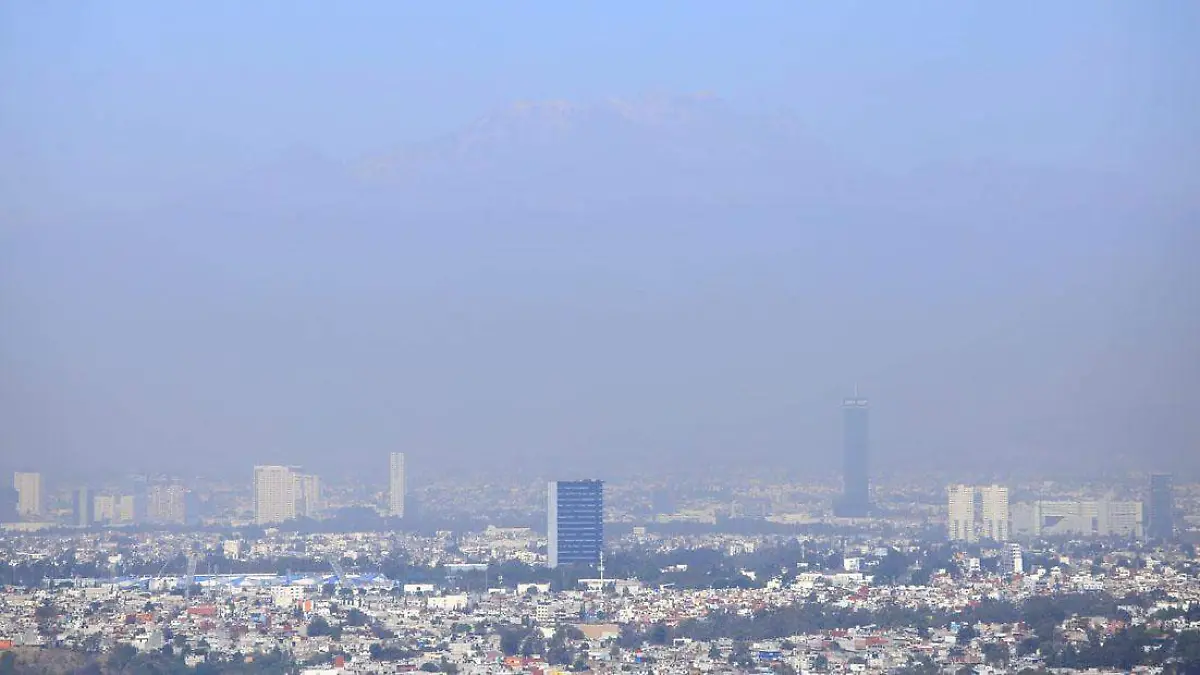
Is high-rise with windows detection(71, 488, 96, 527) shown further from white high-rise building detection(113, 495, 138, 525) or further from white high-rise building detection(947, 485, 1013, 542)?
white high-rise building detection(947, 485, 1013, 542)

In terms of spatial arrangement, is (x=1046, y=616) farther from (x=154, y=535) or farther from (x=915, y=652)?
(x=154, y=535)

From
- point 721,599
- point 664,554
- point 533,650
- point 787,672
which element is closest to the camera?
point 787,672

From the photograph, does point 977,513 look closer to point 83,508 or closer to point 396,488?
point 396,488

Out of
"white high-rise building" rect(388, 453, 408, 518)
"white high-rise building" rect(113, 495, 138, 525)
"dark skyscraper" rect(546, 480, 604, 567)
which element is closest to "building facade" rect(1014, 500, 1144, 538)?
"dark skyscraper" rect(546, 480, 604, 567)

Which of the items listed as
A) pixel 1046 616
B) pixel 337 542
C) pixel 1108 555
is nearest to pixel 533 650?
pixel 1046 616

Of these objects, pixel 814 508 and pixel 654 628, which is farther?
pixel 814 508

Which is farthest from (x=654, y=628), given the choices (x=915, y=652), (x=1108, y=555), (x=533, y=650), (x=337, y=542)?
(x=337, y=542)

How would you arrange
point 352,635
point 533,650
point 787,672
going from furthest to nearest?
point 352,635 → point 533,650 → point 787,672
